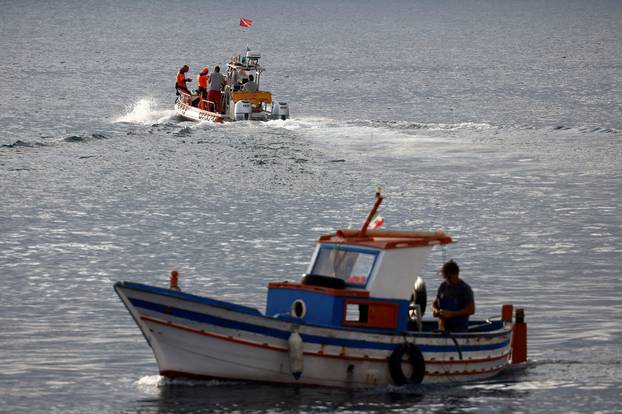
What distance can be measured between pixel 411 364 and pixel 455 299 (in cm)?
158

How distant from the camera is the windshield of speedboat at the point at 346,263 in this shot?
25281 millimetres

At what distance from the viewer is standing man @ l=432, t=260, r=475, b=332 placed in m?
25.8

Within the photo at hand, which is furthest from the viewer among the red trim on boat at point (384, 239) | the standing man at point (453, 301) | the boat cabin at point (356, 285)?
the standing man at point (453, 301)

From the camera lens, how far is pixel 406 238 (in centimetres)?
2595

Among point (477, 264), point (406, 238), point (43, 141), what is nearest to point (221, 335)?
point (406, 238)

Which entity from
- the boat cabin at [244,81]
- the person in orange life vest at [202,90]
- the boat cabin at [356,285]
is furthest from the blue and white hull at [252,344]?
the person in orange life vest at [202,90]

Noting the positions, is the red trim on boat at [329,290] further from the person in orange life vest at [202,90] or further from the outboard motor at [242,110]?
the person in orange life vest at [202,90]

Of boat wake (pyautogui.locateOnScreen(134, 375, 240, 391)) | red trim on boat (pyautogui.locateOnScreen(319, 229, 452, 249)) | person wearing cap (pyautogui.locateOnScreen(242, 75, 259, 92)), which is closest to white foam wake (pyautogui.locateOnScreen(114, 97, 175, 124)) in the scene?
person wearing cap (pyautogui.locateOnScreen(242, 75, 259, 92))

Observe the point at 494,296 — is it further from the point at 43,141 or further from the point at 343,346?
the point at 43,141

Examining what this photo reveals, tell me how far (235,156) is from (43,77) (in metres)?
72.5

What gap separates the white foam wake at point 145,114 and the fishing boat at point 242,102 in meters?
8.03

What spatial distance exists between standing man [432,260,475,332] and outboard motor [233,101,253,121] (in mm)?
40439

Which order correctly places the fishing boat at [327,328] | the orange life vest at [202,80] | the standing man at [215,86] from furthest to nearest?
1. the orange life vest at [202,80]
2. the standing man at [215,86]
3. the fishing boat at [327,328]

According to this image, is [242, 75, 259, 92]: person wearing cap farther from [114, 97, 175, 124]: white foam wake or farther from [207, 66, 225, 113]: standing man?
[114, 97, 175, 124]: white foam wake
